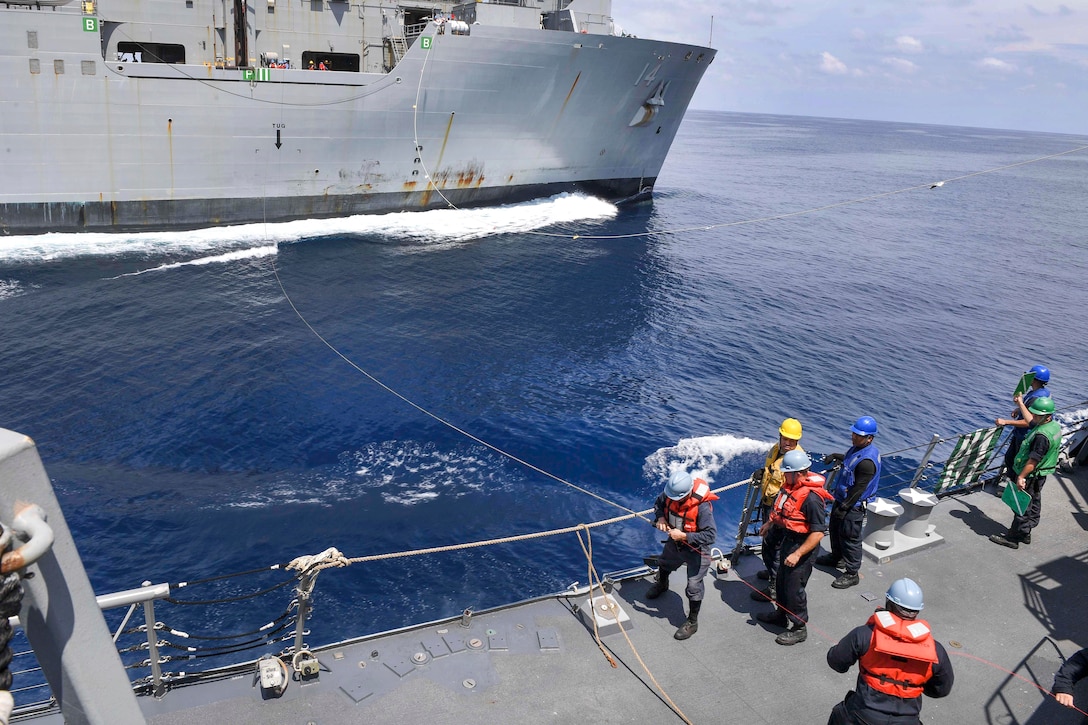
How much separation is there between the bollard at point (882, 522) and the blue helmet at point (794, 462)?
7.23 feet

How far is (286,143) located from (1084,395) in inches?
1175

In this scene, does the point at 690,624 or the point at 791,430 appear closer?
the point at 690,624

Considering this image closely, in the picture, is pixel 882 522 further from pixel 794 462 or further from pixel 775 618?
pixel 794 462

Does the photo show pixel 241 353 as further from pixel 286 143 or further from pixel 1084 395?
pixel 1084 395

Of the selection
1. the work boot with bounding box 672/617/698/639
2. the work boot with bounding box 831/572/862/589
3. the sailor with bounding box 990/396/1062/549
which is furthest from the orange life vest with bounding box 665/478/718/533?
the sailor with bounding box 990/396/1062/549

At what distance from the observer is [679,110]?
4044cm

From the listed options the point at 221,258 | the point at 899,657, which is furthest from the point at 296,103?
the point at 899,657

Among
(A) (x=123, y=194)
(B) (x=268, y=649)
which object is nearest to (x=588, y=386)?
(B) (x=268, y=649)

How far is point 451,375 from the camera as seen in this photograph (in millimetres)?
19016

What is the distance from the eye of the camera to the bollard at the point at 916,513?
27.5ft

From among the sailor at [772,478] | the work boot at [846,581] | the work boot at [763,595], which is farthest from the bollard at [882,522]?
the work boot at [763,595]

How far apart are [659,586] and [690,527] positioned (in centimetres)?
89

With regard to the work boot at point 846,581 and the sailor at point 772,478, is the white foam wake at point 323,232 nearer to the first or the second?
the sailor at point 772,478

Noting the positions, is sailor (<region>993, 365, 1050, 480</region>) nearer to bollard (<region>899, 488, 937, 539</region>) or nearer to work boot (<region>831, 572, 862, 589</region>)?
bollard (<region>899, 488, 937, 539</region>)
